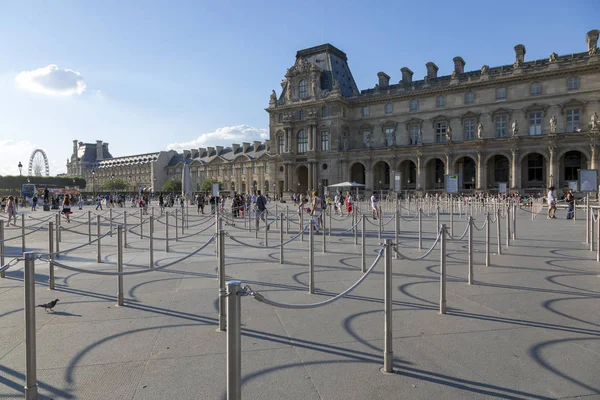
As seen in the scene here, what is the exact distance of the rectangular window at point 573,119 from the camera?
44.7 meters

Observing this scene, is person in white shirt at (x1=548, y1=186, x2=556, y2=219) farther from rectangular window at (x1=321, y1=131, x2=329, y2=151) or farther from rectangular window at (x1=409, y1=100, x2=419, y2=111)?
rectangular window at (x1=321, y1=131, x2=329, y2=151)

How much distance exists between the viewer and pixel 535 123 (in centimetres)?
4719

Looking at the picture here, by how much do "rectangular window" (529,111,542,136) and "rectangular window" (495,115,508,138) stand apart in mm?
2689

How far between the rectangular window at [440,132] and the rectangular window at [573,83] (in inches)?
558

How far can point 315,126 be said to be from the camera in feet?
196

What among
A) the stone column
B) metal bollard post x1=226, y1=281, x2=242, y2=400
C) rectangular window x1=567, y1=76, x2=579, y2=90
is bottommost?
metal bollard post x1=226, y1=281, x2=242, y2=400

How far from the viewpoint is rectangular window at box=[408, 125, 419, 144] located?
182ft

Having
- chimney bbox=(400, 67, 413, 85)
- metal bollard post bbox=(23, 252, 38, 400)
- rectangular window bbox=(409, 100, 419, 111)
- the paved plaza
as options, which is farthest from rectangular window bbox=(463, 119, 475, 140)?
metal bollard post bbox=(23, 252, 38, 400)

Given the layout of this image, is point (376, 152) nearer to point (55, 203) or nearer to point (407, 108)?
point (407, 108)

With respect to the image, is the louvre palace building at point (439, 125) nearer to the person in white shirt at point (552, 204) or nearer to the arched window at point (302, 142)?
the arched window at point (302, 142)

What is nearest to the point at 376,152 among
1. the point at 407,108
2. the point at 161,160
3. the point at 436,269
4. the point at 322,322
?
the point at 407,108

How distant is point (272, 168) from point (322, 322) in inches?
2407

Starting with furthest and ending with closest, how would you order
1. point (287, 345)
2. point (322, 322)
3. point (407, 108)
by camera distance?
point (407, 108) < point (322, 322) < point (287, 345)

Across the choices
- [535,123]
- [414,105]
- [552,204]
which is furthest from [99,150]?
[552,204]
